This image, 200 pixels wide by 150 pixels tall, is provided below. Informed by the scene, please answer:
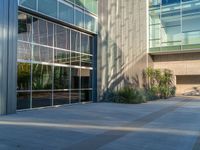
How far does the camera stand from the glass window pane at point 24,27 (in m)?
14.5

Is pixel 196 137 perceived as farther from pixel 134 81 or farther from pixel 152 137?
pixel 134 81

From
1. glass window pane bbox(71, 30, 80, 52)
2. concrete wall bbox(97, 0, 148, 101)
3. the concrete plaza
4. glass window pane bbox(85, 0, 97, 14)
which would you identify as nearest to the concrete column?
the concrete plaza

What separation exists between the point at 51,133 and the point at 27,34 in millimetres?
7482

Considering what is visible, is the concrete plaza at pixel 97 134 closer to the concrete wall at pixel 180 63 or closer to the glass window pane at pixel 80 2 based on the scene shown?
the glass window pane at pixel 80 2

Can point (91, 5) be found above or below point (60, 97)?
above

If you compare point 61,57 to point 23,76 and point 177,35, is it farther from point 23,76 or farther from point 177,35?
point 177,35

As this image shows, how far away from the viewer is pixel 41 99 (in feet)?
52.4

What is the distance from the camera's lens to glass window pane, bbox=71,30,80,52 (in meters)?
19.2

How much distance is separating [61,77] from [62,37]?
2462 mm

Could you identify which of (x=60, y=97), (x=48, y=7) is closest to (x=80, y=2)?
(x=48, y=7)

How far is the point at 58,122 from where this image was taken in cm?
1116

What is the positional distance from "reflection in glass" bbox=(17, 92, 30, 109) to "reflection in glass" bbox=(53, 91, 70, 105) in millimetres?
2439

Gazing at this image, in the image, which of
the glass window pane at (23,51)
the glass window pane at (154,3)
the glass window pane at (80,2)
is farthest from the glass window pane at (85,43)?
the glass window pane at (154,3)

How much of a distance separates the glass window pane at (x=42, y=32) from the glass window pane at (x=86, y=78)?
14.1ft
